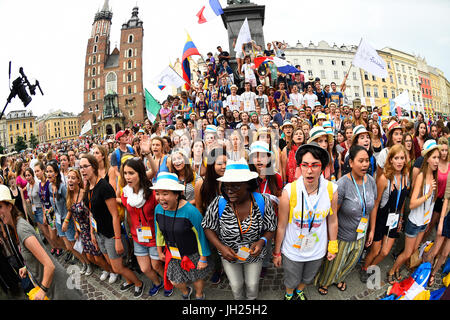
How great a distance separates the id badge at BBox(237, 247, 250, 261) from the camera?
2588mm

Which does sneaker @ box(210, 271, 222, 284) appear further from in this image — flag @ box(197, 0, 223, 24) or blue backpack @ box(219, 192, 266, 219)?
flag @ box(197, 0, 223, 24)

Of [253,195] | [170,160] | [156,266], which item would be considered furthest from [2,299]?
[253,195]

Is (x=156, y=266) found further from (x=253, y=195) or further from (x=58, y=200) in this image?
(x=58, y=200)

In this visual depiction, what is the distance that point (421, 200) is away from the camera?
3127 mm

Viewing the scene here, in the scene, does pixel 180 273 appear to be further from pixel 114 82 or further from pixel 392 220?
pixel 114 82

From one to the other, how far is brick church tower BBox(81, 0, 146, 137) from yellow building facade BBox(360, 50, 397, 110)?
6189cm

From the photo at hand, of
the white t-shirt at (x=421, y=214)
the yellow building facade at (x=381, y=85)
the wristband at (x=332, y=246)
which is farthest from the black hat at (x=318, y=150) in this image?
the yellow building facade at (x=381, y=85)

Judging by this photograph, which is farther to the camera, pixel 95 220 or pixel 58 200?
pixel 58 200

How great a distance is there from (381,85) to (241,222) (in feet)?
206

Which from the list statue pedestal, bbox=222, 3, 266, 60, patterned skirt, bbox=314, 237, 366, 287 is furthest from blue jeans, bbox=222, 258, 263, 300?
statue pedestal, bbox=222, 3, 266, 60
